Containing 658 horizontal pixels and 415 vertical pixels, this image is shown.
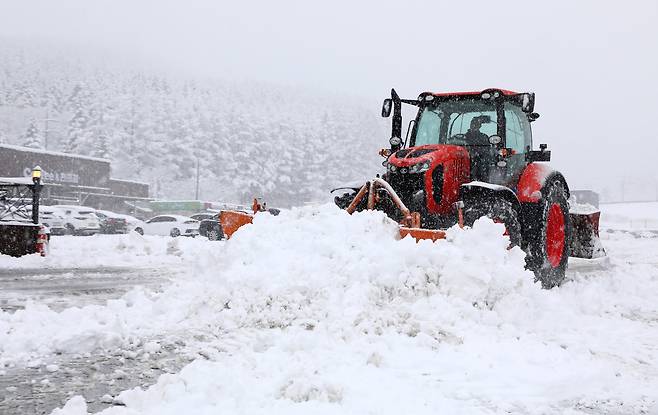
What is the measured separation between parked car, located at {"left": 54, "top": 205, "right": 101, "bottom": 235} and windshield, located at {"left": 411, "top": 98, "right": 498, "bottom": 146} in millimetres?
21224

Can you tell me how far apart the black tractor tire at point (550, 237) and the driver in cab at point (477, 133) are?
107 cm

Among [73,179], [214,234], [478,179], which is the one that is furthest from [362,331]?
[73,179]

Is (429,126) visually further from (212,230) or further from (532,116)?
(212,230)

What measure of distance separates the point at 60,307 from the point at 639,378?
5.46m

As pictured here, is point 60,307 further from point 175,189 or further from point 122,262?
point 175,189

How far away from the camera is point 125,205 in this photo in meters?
53.3

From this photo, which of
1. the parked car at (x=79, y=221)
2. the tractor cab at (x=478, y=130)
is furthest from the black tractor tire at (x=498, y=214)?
the parked car at (x=79, y=221)

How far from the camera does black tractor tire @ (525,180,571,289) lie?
281 inches

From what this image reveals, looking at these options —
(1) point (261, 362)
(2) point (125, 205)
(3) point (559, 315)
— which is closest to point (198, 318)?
(1) point (261, 362)

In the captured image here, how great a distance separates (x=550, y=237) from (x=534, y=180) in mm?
991

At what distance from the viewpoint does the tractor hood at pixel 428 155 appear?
718cm

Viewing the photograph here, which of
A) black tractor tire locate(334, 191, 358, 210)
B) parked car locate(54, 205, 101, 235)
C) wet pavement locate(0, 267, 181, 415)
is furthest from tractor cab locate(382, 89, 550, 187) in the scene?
parked car locate(54, 205, 101, 235)

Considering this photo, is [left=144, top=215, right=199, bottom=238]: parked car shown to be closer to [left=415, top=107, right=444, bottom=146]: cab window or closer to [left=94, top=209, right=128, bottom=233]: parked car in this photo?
[left=94, top=209, right=128, bottom=233]: parked car

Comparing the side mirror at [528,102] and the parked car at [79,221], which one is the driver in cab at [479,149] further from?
the parked car at [79,221]
